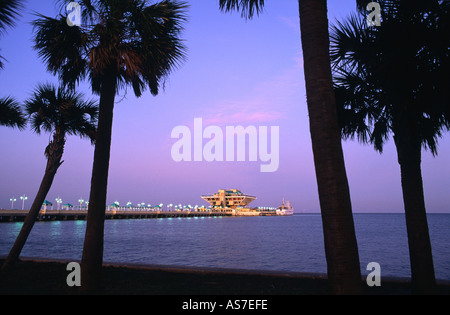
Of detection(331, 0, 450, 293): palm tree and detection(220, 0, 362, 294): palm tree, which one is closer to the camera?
detection(220, 0, 362, 294): palm tree

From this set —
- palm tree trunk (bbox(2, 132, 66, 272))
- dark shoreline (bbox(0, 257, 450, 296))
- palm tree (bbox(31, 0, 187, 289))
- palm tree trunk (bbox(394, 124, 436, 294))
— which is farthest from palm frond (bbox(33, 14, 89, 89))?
palm tree trunk (bbox(394, 124, 436, 294))

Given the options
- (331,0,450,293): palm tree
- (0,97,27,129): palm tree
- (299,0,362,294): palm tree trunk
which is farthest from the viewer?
(0,97,27,129): palm tree

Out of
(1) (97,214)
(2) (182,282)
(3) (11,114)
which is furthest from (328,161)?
(3) (11,114)

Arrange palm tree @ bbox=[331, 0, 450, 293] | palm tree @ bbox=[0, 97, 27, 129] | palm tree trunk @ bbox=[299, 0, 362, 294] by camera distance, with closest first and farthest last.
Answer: palm tree trunk @ bbox=[299, 0, 362, 294] < palm tree @ bbox=[331, 0, 450, 293] < palm tree @ bbox=[0, 97, 27, 129]

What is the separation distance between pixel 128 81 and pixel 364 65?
5715 millimetres

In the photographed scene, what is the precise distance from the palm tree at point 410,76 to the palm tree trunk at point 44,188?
28.5 feet

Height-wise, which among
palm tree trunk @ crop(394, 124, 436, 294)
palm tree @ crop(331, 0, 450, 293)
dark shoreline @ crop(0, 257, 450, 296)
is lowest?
dark shoreline @ crop(0, 257, 450, 296)

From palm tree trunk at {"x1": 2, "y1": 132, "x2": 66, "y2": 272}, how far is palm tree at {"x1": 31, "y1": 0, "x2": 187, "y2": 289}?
3329 mm

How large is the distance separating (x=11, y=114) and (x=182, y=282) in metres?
6.45

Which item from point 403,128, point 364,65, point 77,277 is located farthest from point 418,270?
point 77,277

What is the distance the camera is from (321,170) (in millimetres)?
4383

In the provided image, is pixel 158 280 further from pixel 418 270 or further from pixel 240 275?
pixel 418 270

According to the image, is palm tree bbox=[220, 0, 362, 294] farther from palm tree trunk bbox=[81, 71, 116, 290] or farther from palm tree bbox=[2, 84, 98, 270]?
palm tree bbox=[2, 84, 98, 270]

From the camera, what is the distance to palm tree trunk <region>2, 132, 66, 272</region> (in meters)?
9.31
